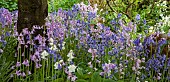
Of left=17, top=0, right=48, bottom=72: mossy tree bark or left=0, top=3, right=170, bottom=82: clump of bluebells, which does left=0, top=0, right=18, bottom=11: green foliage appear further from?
left=17, top=0, right=48, bottom=72: mossy tree bark

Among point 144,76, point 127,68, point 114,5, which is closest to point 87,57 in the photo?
point 127,68

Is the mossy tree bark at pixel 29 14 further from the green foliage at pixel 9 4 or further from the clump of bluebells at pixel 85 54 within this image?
the green foliage at pixel 9 4

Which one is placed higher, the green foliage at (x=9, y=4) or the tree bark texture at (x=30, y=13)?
the tree bark texture at (x=30, y=13)

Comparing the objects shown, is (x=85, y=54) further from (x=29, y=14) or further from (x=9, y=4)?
(x=9, y=4)

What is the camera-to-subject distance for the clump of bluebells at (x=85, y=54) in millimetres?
3094

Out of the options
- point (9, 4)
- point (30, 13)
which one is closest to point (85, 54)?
point (30, 13)

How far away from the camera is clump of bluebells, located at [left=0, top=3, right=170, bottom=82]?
10.2ft

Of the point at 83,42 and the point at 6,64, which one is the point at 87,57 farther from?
the point at 6,64

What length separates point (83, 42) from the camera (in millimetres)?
3859

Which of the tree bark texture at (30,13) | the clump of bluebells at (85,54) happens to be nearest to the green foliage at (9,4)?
the clump of bluebells at (85,54)

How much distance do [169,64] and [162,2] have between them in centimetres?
483

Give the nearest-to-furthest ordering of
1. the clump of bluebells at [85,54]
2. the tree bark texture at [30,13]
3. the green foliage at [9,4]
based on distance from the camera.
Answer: the clump of bluebells at [85,54] < the tree bark texture at [30,13] < the green foliage at [9,4]

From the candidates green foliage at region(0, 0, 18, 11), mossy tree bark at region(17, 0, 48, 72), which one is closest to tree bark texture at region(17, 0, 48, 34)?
mossy tree bark at region(17, 0, 48, 72)

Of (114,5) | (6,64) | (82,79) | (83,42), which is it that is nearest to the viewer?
(82,79)
